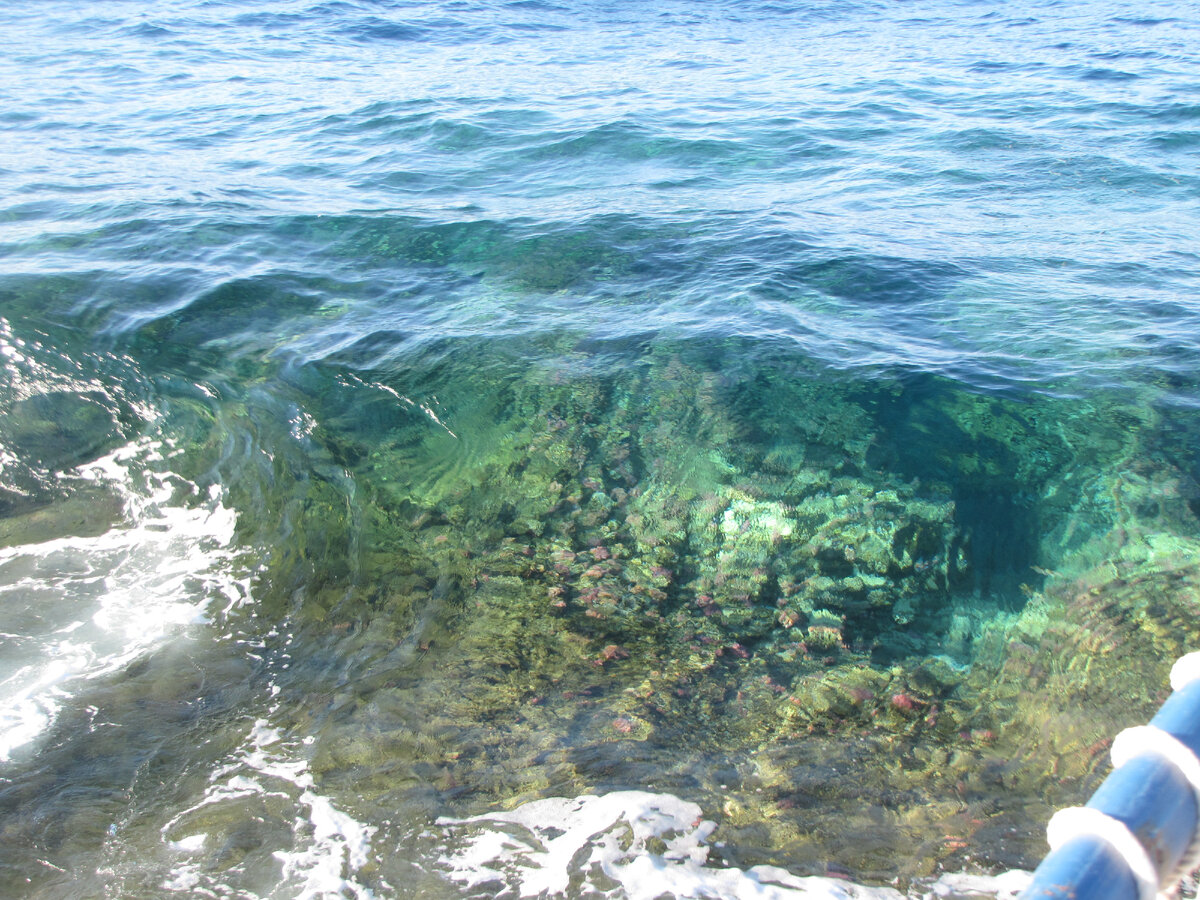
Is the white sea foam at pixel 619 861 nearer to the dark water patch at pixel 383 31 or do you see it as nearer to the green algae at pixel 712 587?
the green algae at pixel 712 587

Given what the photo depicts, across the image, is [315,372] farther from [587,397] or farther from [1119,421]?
[1119,421]

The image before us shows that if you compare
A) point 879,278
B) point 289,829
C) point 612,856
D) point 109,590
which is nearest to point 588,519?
point 612,856

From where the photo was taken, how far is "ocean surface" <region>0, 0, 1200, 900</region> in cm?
320

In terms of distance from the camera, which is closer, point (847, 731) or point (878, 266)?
point (847, 731)

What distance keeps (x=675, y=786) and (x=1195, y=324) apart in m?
5.37

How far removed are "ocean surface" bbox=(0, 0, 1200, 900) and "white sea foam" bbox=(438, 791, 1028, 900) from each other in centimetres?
2

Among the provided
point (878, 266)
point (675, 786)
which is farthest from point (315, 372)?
point (878, 266)

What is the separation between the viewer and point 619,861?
9.96 feet

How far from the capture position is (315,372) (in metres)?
5.94

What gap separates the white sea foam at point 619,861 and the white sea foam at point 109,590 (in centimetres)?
212

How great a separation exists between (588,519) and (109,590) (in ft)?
8.99

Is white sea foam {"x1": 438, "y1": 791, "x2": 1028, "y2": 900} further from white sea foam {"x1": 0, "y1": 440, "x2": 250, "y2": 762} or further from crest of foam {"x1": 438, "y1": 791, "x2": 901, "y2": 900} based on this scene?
white sea foam {"x1": 0, "y1": 440, "x2": 250, "y2": 762}

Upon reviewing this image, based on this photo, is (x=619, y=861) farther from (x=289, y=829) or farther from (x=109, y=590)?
(x=109, y=590)

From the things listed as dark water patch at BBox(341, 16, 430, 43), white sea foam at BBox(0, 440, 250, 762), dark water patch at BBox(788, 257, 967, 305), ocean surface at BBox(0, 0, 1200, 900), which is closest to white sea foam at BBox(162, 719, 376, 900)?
ocean surface at BBox(0, 0, 1200, 900)
